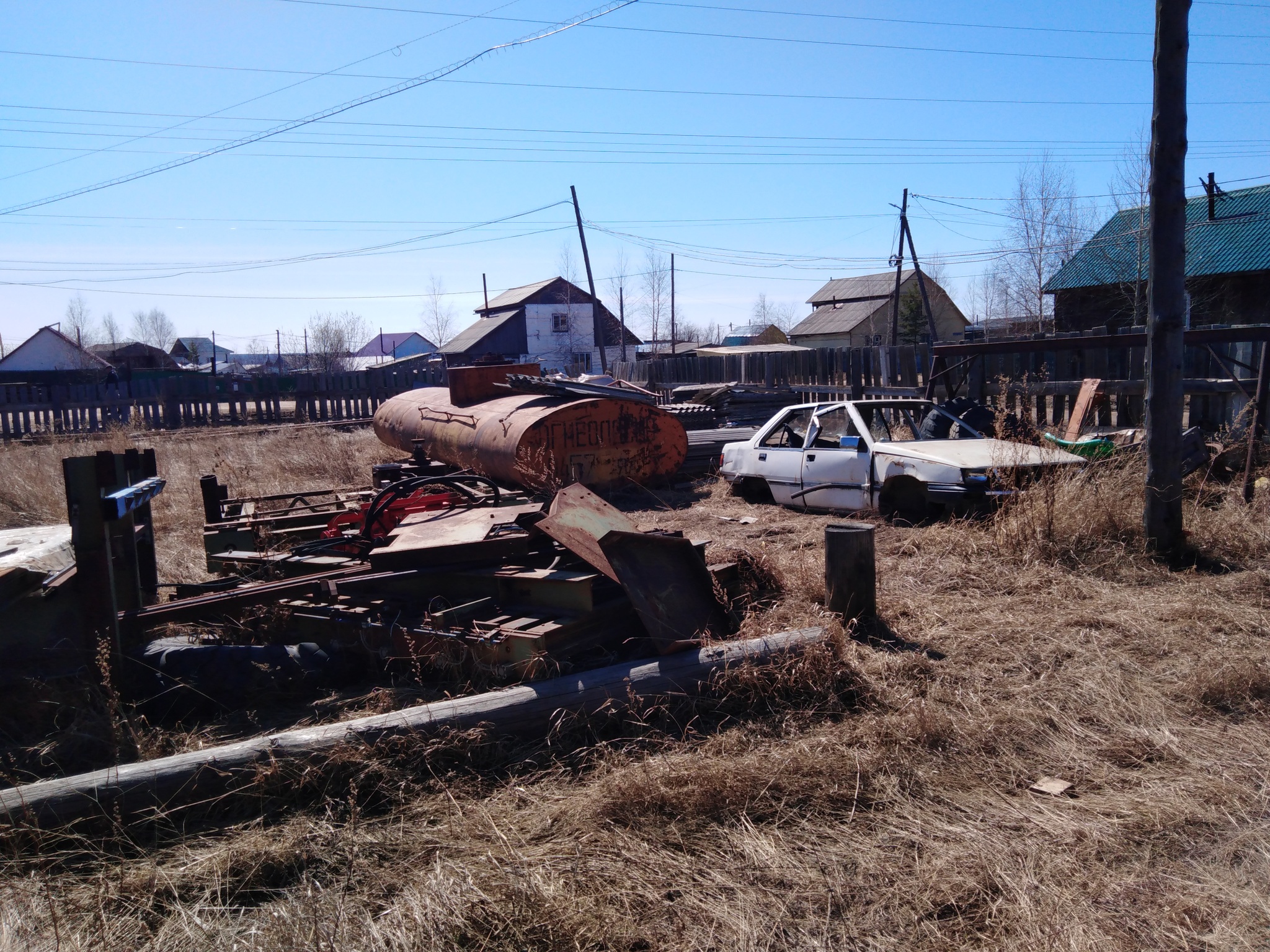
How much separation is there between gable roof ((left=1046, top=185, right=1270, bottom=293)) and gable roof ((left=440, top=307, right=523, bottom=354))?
96.0 ft

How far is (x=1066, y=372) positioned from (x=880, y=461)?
185 inches

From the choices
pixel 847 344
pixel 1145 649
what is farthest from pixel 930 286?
pixel 1145 649

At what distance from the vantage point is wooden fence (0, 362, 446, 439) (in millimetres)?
22625

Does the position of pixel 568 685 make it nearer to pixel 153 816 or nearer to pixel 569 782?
pixel 569 782

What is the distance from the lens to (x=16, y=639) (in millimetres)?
4539

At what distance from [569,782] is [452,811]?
0.51 m

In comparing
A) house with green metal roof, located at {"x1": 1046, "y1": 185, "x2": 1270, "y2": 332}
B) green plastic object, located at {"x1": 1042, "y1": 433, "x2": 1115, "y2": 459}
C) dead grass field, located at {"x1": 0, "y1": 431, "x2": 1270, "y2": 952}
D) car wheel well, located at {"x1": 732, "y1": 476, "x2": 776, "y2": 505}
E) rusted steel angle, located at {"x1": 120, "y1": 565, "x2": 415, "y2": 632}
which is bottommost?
dead grass field, located at {"x1": 0, "y1": 431, "x2": 1270, "y2": 952}

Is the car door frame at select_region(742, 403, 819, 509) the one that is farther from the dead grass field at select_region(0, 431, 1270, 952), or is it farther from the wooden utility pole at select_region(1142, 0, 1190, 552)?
the dead grass field at select_region(0, 431, 1270, 952)

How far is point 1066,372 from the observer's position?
11898 mm

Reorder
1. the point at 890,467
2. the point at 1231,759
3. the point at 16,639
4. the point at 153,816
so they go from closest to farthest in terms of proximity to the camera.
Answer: the point at 153,816
the point at 1231,759
the point at 16,639
the point at 890,467

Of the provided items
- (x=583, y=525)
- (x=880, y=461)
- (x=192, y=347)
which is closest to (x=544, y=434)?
(x=880, y=461)

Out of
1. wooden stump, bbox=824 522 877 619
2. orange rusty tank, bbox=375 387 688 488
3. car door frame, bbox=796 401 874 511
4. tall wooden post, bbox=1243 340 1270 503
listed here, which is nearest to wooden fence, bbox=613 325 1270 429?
tall wooden post, bbox=1243 340 1270 503

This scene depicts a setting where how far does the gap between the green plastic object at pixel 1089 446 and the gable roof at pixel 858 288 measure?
147 feet

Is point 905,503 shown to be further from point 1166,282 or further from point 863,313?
point 863,313
